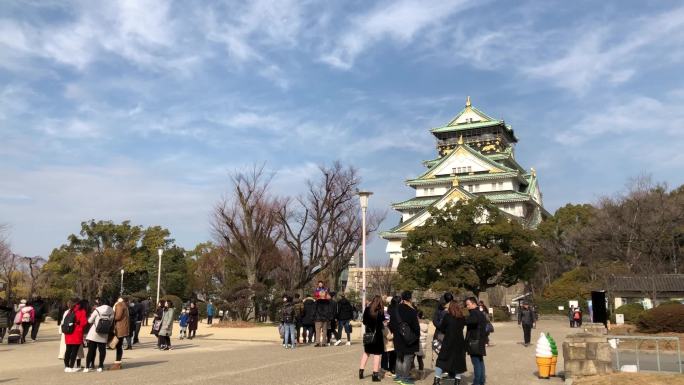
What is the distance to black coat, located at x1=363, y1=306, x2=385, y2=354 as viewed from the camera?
30.0 ft

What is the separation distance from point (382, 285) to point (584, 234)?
1765 cm

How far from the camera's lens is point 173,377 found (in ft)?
31.1

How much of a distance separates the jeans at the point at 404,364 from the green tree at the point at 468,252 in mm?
27427

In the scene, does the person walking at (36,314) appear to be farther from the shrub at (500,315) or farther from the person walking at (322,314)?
the shrub at (500,315)

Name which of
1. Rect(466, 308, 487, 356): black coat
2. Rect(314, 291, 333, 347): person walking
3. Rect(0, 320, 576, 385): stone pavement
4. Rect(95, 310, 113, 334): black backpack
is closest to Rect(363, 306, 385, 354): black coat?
Rect(0, 320, 576, 385): stone pavement

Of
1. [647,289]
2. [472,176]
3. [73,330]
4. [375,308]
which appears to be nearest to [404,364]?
[375,308]

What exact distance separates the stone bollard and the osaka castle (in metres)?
45.3

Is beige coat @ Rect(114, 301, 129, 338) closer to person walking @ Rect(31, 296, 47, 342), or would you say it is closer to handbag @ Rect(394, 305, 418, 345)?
handbag @ Rect(394, 305, 418, 345)

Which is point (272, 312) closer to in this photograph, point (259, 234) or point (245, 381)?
point (259, 234)

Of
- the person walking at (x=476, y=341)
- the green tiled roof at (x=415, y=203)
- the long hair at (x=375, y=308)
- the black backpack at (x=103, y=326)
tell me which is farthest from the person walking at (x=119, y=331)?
the green tiled roof at (x=415, y=203)

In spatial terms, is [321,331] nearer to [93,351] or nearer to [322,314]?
[322,314]

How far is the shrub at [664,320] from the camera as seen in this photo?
19.7 meters

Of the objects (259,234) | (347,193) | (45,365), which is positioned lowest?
(45,365)

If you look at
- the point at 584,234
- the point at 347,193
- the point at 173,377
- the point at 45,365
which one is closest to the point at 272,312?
the point at 347,193
